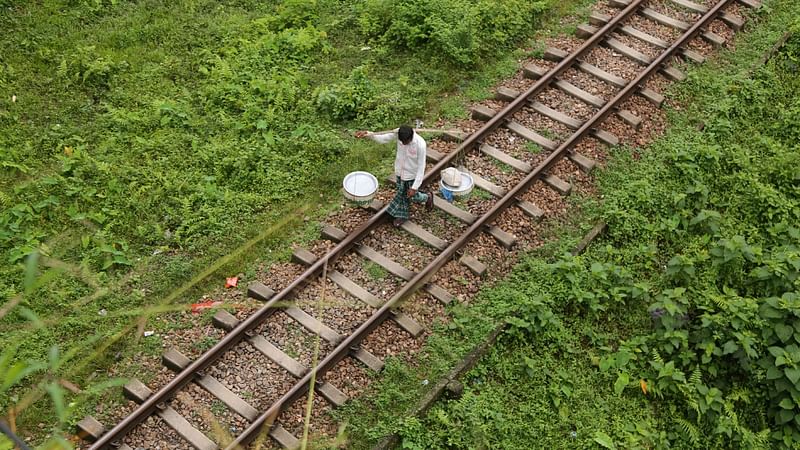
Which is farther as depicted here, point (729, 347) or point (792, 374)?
point (729, 347)

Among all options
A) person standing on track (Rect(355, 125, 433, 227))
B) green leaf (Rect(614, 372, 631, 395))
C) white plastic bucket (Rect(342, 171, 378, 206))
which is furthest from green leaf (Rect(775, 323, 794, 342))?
white plastic bucket (Rect(342, 171, 378, 206))

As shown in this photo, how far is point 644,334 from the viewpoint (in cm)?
952

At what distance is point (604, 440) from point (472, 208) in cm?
355

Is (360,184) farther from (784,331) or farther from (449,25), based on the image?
(784,331)

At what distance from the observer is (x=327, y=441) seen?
8266 mm

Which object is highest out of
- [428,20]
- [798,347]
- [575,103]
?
[428,20]

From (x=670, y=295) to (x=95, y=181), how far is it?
7.80m

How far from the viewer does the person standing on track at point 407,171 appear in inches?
363

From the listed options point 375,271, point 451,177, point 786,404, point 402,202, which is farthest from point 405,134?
point 786,404

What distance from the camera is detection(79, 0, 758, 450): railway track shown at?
332 inches

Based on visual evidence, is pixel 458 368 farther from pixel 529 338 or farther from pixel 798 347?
pixel 798 347

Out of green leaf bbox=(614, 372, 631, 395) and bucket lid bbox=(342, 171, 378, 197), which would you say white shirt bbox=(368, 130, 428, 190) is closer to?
bucket lid bbox=(342, 171, 378, 197)

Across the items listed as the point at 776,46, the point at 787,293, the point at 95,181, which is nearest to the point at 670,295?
the point at 787,293

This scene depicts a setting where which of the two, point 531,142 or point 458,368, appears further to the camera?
point 531,142
